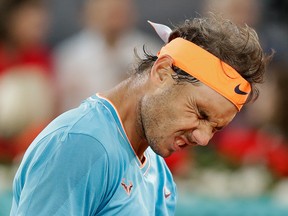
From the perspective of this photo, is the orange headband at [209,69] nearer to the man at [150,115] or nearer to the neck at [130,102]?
the man at [150,115]

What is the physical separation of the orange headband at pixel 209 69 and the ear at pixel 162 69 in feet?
0.08

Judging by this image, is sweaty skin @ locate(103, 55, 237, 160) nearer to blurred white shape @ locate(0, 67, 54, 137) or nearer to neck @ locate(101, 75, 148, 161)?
neck @ locate(101, 75, 148, 161)

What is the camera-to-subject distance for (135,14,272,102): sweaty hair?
12.0ft

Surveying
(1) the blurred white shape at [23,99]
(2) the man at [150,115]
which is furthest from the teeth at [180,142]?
(1) the blurred white shape at [23,99]

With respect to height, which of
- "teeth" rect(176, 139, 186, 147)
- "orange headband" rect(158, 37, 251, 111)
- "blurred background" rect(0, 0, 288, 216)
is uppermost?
"orange headband" rect(158, 37, 251, 111)

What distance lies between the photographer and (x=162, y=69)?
145 inches

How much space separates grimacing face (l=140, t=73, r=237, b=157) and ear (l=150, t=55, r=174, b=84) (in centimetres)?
4

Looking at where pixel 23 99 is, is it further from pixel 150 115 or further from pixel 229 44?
pixel 229 44

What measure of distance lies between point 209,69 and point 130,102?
1.24 ft

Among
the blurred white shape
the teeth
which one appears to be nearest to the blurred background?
the blurred white shape

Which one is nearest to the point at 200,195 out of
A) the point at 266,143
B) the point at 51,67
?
the point at 266,143

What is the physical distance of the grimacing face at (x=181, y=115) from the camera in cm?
363

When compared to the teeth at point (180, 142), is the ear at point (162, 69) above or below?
above

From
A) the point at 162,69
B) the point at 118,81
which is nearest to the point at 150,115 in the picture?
the point at 162,69
